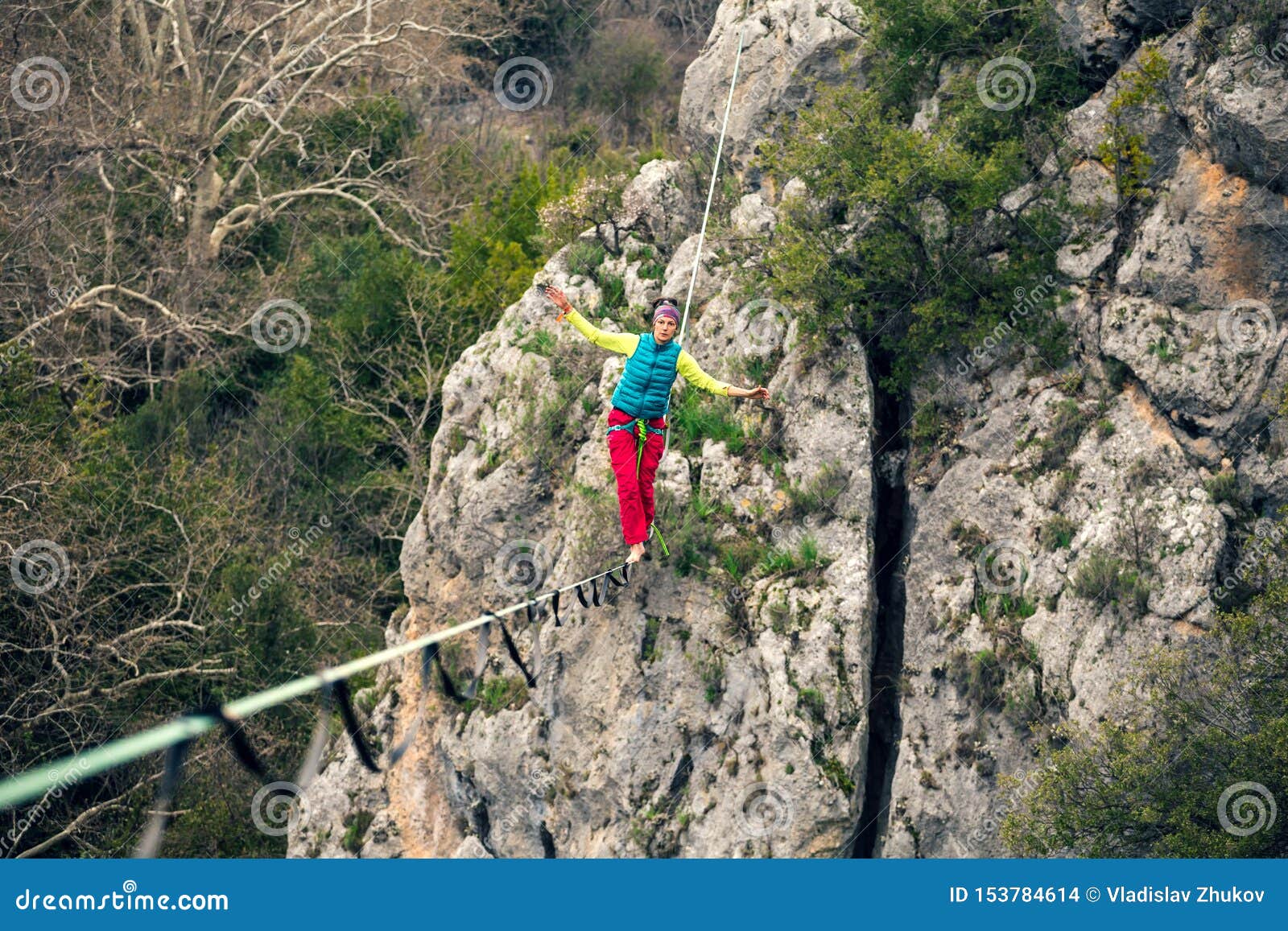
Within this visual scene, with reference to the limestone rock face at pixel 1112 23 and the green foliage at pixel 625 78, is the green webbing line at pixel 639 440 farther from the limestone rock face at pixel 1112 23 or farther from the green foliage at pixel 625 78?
the green foliage at pixel 625 78

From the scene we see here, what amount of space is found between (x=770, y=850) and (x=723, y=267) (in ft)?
25.7

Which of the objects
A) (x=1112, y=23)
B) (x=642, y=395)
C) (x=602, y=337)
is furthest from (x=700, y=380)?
(x=1112, y=23)

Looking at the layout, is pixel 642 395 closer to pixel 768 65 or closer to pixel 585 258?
pixel 585 258

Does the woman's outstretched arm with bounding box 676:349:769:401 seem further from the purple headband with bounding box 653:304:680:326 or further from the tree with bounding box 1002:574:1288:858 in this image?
the tree with bounding box 1002:574:1288:858

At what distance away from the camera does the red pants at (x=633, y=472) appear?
54.2 ft

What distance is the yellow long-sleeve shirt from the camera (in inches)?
617

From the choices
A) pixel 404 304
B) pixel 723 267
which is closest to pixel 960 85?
pixel 723 267

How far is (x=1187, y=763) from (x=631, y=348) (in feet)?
23.5

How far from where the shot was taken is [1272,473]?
17562mm

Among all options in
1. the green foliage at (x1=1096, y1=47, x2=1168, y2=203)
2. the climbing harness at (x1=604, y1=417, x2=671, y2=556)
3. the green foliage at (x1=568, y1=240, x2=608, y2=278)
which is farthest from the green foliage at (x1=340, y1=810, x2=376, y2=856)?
the green foliage at (x1=1096, y1=47, x2=1168, y2=203)

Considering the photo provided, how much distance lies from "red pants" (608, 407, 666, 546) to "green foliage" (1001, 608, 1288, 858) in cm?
508

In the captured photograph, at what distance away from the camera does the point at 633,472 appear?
16.6 m

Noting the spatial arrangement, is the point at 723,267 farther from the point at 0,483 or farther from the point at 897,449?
the point at 0,483

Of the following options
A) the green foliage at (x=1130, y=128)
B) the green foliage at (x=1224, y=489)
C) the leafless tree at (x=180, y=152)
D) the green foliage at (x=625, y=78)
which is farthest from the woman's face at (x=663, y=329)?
the green foliage at (x=625, y=78)
